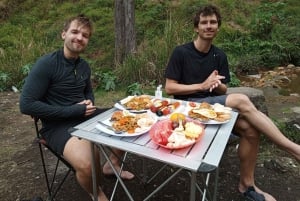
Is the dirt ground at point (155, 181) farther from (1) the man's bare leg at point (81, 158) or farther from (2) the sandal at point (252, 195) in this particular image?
(1) the man's bare leg at point (81, 158)

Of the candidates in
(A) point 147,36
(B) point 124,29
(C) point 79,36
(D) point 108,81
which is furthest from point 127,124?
(A) point 147,36

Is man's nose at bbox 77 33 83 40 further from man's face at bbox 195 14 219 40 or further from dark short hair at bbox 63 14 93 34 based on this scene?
man's face at bbox 195 14 219 40

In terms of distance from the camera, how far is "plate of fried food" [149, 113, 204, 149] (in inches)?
71.4

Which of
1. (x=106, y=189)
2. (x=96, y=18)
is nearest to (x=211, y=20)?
(x=106, y=189)

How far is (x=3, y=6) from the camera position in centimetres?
1035

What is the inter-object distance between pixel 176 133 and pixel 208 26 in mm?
1285

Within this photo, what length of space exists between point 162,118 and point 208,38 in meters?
1.01

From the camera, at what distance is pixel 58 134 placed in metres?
2.43

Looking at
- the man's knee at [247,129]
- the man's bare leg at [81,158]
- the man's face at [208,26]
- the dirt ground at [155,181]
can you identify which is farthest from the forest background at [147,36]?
the man's bare leg at [81,158]

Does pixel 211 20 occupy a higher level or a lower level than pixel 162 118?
higher

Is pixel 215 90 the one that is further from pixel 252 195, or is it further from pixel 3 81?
pixel 3 81

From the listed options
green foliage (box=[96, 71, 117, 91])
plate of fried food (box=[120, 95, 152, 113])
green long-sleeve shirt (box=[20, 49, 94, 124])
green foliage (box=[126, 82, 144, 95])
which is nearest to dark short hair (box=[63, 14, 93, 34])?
green long-sleeve shirt (box=[20, 49, 94, 124])

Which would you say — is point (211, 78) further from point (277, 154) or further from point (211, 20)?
point (277, 154)

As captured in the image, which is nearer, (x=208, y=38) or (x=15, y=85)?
(x=208, y=38)
